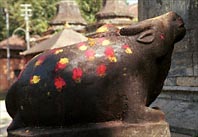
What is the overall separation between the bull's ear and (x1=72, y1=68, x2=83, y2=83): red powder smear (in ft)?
1.98

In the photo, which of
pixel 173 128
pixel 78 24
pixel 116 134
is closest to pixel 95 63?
pixel 116 134

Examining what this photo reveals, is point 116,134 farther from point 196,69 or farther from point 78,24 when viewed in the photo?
point 78,24

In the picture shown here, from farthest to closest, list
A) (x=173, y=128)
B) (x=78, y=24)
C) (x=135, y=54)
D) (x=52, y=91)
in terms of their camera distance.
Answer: (x=78, y=24) → (x=173, y=128) → (x=135, y=54) → (x=52, y=91)

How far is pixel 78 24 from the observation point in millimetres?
20141

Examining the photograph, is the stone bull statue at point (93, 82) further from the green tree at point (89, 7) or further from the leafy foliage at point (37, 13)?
the green tree at point (89, 7)

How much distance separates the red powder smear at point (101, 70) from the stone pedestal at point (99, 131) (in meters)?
0.39

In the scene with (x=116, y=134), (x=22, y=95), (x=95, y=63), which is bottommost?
(x=116, y=134)

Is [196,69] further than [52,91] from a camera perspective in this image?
Yes

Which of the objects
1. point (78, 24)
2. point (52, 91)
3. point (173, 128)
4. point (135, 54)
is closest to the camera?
point (52, 91)

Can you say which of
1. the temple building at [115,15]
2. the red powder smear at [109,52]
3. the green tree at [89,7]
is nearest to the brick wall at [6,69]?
the green tree at [89,7]

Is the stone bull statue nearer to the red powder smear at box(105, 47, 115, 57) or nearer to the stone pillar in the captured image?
the red powder smear at box(105, 47, 115, 57)

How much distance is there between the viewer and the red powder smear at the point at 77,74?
2869 mm

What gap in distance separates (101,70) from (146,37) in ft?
1.79

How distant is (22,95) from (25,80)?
0.12 metres
